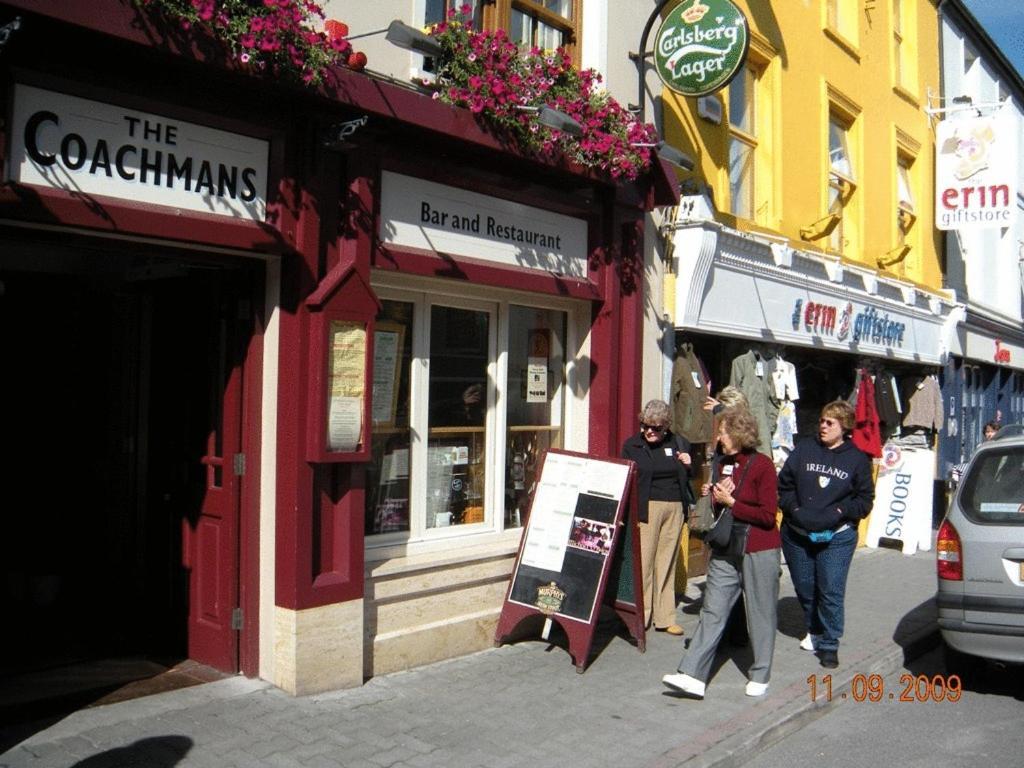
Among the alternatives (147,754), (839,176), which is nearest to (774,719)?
(147,754)

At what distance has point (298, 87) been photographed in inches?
209

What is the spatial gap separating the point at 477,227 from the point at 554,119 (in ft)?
2.96

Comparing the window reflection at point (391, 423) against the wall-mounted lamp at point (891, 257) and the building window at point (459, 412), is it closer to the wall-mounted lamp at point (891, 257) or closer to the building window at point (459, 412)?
the building window at point (459, 412)

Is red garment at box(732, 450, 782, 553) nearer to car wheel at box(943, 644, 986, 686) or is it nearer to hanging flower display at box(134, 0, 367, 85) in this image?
car wheel at box(943, 644, 986, 686)

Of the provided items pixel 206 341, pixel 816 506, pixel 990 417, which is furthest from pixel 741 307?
pixel 990 417

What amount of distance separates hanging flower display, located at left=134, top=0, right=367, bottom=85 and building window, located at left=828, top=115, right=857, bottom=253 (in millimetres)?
8944

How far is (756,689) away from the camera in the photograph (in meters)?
6.04

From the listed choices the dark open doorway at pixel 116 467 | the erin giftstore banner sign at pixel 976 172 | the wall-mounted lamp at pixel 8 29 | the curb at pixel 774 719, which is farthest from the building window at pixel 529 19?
the erin giftstore banner sign at pixel 976 172

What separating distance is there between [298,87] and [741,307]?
5603 millimetres

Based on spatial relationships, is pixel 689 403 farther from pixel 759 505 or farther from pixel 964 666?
pixel 964 666

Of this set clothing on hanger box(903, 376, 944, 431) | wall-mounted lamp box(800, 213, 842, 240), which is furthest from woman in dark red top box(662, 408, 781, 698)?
clothing on hanger box(903, 376, 944, 431)

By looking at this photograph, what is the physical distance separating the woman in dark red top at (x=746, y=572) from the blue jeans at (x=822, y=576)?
967 millimetres

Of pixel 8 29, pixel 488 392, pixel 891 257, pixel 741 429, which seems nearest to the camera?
pixel 8 29

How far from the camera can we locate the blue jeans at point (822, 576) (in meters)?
6.76
